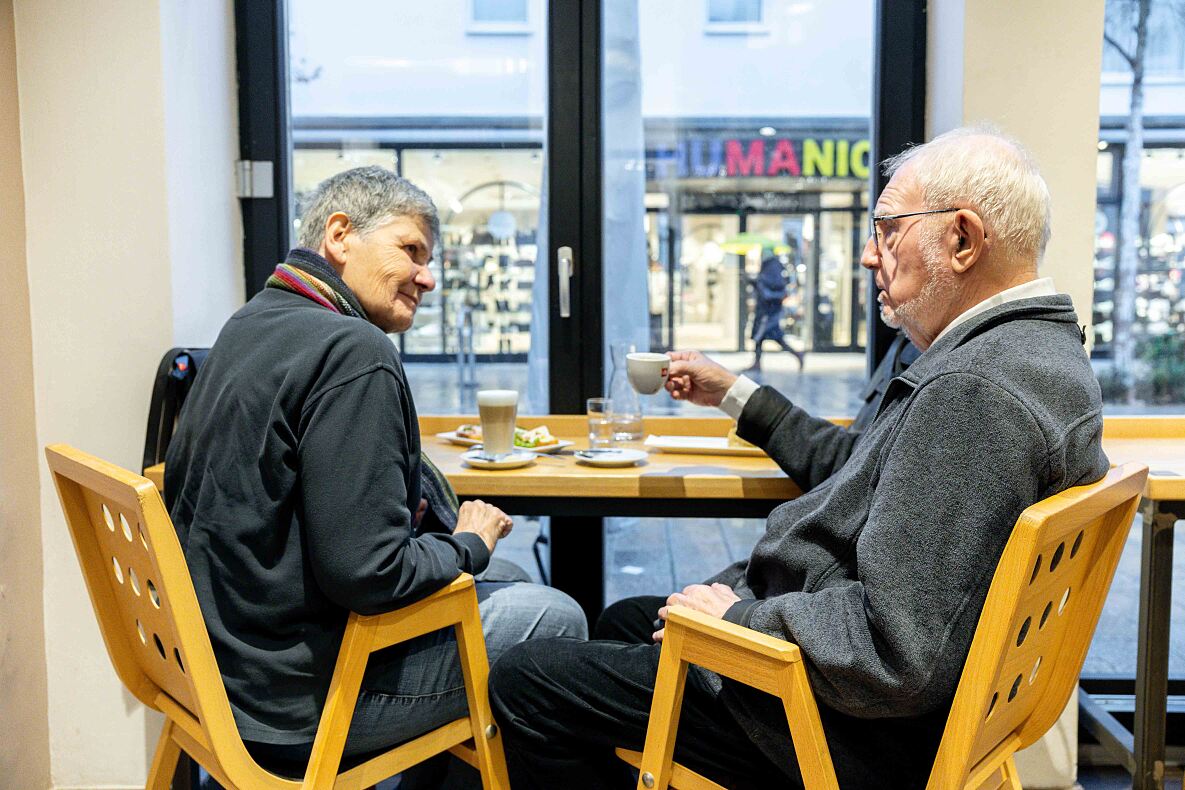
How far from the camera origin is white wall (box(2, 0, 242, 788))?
232 centimetres

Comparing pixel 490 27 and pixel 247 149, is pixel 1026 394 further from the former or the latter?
pixel 247 149

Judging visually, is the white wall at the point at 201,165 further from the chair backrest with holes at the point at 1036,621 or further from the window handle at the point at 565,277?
the chair backrest with holes at the point at 1036,621

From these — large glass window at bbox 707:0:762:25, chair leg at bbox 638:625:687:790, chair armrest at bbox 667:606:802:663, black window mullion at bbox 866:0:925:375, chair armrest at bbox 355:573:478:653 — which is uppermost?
large glass window at bbox 707:0:762:25

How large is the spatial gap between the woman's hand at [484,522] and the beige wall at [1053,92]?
4.65 ft

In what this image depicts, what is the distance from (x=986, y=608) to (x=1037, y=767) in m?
1.59

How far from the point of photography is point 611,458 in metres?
2.15

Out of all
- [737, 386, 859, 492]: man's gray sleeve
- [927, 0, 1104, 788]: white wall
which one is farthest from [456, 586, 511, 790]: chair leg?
[927, 0, 1104, 788]: white wall

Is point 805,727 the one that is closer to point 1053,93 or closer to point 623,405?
point 623,405

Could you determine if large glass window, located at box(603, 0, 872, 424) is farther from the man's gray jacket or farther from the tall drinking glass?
the man's gray jacket

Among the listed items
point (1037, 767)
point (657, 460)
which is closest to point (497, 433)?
point (657, 460)

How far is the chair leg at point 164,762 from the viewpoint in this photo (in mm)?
1661

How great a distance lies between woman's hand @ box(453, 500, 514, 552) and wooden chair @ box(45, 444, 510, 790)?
199 millimetres

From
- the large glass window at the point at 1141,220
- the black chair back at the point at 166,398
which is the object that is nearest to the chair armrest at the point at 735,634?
the black chair back at the point at 166,398

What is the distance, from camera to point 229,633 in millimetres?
1485
